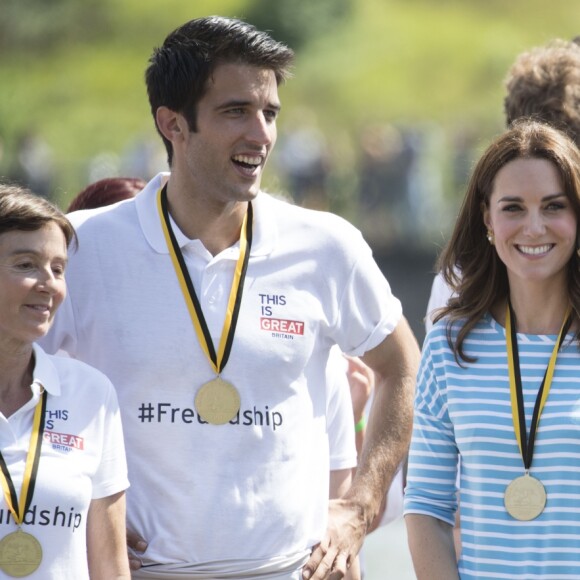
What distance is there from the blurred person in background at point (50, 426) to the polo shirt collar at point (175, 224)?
0.34 metres

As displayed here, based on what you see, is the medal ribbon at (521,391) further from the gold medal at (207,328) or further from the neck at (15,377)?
the neck at (15,377)

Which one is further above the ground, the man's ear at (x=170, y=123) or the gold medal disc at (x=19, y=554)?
the man's ear at (x=170, y=123)

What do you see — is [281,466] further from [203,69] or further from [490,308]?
[203,69]

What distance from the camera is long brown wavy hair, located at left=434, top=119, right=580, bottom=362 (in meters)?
4.10

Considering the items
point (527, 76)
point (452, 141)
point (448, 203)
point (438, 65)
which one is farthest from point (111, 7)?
point (527, 76)

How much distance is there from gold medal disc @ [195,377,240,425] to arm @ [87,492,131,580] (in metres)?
0.35

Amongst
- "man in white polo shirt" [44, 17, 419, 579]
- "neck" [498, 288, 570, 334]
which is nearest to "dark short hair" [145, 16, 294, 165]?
"man in white polo shirt" [44, 17, 419, 579]

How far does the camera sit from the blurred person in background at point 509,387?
3861 mm

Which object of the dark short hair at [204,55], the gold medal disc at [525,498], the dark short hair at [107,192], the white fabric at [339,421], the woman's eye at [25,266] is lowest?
the gold medal disc at [525,498]

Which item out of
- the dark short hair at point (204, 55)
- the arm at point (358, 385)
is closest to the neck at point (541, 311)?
the dark short hair at point (204, 55)

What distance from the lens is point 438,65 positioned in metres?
46.9

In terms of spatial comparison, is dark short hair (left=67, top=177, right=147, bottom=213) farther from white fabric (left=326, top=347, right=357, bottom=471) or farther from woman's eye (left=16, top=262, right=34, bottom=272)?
woman's eye (left=16, top=262, right=34, bottom=272)

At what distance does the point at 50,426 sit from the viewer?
12.7ft

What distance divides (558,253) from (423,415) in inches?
23.7
